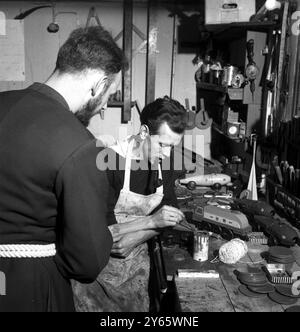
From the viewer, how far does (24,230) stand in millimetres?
1279

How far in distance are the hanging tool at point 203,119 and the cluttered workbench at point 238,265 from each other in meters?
1.67

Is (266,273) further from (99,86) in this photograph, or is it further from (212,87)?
(212,87)

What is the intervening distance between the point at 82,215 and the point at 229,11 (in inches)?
104

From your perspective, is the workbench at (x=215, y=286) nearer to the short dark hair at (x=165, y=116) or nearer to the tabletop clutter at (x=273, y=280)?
the tabletop clutter at (x=273, y=280)

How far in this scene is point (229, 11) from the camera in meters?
3.27

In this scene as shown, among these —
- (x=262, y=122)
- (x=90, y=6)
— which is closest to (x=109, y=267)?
(x=262, y=122)

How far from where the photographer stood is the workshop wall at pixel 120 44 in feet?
13.2

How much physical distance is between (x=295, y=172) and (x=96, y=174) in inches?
68.9

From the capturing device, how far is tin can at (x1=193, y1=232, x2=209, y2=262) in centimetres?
193

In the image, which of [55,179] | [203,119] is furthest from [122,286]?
[203,119]

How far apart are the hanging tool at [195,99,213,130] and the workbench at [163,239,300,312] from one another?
2.19 metres
